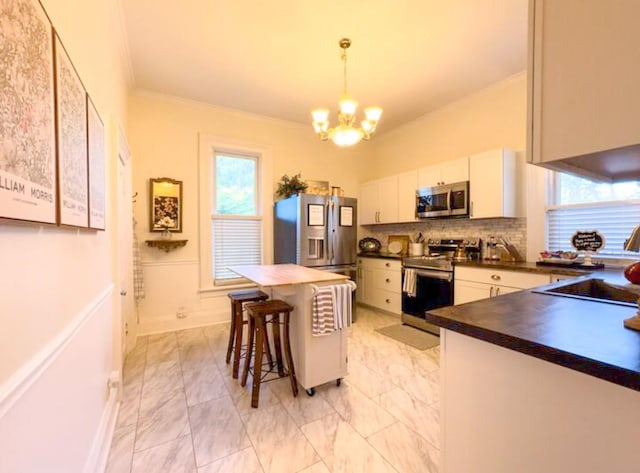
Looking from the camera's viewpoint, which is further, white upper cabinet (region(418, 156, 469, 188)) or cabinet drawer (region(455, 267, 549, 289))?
white upper cabinet (region(418, 156, 469, 188))

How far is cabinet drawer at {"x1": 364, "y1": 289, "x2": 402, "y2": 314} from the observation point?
394cm

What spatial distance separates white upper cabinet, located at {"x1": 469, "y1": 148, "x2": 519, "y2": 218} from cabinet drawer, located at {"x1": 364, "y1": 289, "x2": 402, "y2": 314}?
1.48 meters

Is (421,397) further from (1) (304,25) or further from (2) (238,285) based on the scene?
(1) (304,25)

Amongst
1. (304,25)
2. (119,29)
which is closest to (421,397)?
(304,25)

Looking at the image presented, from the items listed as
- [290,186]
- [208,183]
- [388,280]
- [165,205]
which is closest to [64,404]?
[165,205]

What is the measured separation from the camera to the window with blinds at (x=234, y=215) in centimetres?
396

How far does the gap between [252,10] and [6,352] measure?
8.59 feet

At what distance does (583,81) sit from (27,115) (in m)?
1.38

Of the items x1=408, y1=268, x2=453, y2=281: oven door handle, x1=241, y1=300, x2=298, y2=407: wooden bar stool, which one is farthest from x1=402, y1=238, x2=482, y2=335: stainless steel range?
x1=241, y1=300, x2=298, y2=407: wooden bar stool

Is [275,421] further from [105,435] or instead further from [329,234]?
[329,234]

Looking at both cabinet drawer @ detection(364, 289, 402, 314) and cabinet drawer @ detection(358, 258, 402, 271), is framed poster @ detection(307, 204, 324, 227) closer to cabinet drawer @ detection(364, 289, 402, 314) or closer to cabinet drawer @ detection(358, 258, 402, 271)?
cabinet drawer @ detection(358, 258, 402, 271)

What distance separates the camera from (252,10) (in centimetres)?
225

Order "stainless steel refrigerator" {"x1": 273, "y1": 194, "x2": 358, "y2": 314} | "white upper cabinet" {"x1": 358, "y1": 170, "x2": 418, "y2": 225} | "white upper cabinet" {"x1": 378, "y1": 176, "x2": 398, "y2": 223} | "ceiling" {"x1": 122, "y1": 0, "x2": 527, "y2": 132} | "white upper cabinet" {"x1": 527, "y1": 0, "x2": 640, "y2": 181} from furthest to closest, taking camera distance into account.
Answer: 1. "white upper cabinet" {"x1": 378, "y1": 176, "x2": 398, "y2": 223}
2. "white upper cabinet" {"x1": 358, "y1": 170, "x2": 418, "y2": 225}
3. "stainless steel refrigerator" {"x1": 273, "y1": 194, "x2": 358, "y2": 314}
4. "ceiling" {"x1": 122, "y1": 0, "x2": 527, "y2": 132}
5. "white upper cabinet" {"x1": 527, "y1": 0, "x2": 640, "y2": 181}

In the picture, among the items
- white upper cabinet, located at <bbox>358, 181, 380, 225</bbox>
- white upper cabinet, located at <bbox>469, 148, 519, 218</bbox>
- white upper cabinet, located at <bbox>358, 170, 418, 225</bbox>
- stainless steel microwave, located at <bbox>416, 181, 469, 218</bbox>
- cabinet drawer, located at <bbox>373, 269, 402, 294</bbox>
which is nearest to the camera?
white upper cabinet, located at <bbox>469, 148, 519, 218</bbox>
